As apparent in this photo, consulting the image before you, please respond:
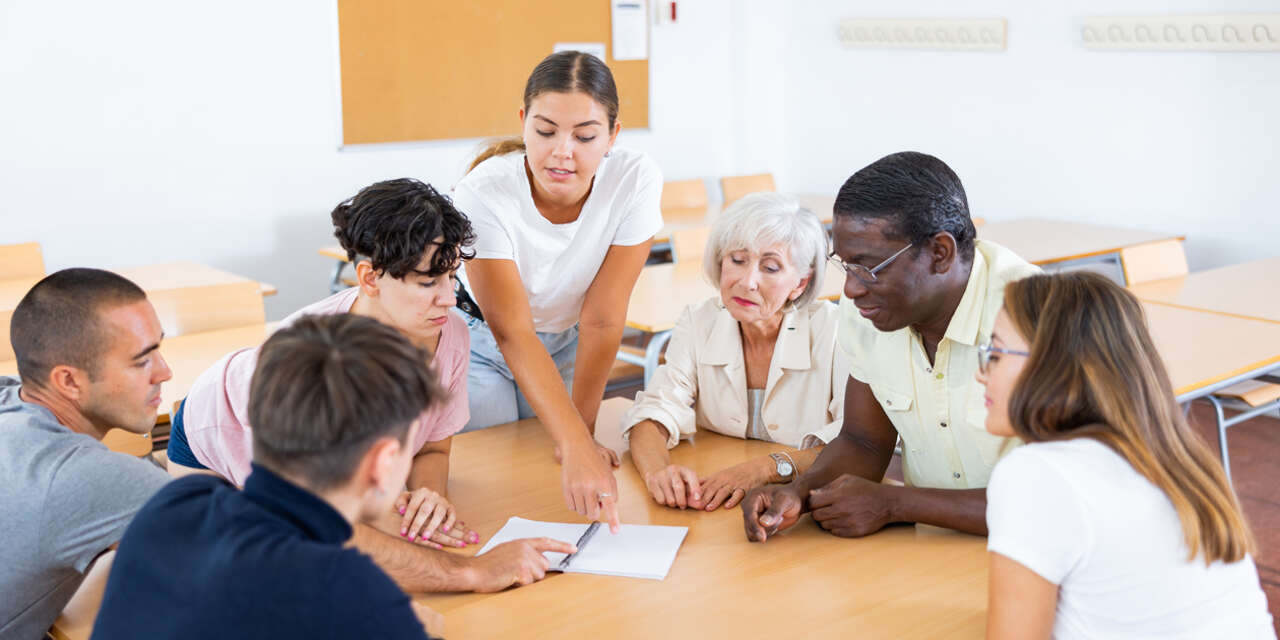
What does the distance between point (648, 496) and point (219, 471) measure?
789 millimetres

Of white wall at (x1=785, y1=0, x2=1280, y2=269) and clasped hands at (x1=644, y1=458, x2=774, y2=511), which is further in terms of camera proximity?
white wall at (x1=785, y1=0, x2=1280, y2=269)

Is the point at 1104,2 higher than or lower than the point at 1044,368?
higher

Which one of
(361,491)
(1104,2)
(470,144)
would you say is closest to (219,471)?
(361,491)

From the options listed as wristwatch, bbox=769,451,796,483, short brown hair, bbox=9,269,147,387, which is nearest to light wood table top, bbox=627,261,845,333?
wristwatch, bbox=769,451,796,483

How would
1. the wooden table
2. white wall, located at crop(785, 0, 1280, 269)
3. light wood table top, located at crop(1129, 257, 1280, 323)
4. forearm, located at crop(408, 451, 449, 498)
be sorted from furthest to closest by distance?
white wall, located at crop(785, 0, 1280, 269) → light wood table top, located at crop(1129, 257, 1280, 323) → the wooden table → forearm, located at crop(408, 451, 449, 498)

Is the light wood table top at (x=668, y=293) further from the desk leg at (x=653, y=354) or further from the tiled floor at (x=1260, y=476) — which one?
the tiled floor at (x=1260, y=476)

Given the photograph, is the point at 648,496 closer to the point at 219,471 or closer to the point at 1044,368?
the point at 219,471

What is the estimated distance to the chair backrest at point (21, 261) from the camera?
4.21 m

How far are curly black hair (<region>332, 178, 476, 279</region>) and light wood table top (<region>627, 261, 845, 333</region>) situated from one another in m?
1.54

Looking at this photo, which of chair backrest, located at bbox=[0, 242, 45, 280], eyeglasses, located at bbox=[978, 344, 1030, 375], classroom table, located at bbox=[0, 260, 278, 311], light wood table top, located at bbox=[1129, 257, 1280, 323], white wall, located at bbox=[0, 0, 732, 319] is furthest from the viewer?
white wall, located at bbox=[0, 0, 732, 319]

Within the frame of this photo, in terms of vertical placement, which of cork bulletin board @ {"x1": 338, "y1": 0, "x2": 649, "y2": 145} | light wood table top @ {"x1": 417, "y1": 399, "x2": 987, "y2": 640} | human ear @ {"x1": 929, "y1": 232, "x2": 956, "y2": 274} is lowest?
light wood table top @ {"x1": 417, "y1": 399, "x2": 987, "y2": 640}

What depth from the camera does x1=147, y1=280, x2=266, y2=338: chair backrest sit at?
11.7 feet

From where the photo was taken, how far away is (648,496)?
6.97 ft

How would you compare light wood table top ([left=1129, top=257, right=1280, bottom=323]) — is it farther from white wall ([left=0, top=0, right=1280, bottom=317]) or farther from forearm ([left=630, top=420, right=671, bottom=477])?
forearm ([left=630, top=420, right=671, bottom=477])
